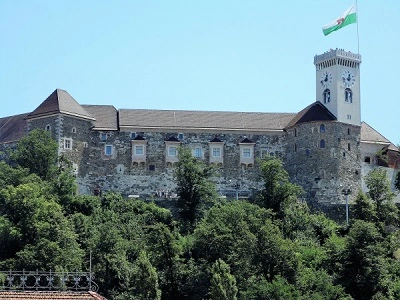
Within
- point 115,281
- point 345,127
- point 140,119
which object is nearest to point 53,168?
point 140,119

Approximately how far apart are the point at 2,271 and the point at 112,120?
30.5 meters

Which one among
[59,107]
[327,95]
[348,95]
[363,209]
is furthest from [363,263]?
[59,107]

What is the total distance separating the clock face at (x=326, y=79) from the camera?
315 feet

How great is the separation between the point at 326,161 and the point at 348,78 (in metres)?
9.51

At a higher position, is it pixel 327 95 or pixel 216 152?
pixel 327 95

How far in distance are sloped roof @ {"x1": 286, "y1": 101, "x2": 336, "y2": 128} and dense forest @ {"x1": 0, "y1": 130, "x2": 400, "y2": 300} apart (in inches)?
329

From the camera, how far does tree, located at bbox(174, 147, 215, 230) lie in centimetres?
8606

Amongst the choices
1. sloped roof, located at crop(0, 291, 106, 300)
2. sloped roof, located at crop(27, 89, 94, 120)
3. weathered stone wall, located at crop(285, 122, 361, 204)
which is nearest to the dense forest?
sloped roof, located at crop(27, 89, 94, 120)

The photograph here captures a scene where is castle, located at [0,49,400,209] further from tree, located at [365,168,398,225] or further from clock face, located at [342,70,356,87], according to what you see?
tree, located at [365,168,398,225]

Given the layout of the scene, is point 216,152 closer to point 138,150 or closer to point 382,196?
point 138,150

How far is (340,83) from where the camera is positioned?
9519cm

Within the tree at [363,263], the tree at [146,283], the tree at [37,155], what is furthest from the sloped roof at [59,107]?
the tree at [363,263]

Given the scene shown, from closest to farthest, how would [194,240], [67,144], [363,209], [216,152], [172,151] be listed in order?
[194,240] → [363,209] → [67,144] → [172,151] → [216,152]

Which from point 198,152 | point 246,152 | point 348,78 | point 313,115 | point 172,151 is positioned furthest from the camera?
point 348,78
